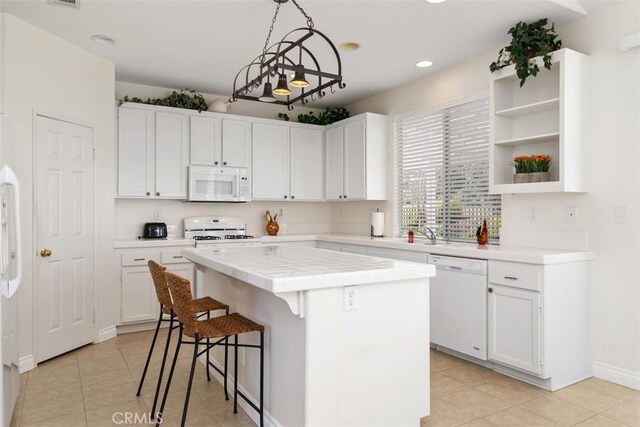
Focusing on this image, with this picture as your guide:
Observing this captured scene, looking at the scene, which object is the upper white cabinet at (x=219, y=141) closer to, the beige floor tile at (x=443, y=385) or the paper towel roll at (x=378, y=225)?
the paper towel roll at (x=378, y=225)

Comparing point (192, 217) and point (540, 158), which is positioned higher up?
point (540, 158)

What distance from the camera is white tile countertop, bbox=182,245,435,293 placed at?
6.52 feet

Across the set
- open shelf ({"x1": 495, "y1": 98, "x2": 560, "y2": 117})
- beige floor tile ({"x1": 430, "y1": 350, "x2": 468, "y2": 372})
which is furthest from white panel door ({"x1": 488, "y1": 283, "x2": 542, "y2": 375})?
open shelf ({"x1": 495, "y1": 98, "x2": 560, "y2": 117})

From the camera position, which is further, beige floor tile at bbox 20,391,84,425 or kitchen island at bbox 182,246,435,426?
beige floor tile at bbox 20,391,84,425

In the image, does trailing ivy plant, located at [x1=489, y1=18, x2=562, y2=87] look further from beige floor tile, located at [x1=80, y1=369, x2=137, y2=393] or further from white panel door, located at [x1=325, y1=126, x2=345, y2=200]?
beige floor tile, located at [x1=80, y1=369, x2=137, y2=393]

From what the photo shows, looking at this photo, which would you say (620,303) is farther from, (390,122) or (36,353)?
(36,353)

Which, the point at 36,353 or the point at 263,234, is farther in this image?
the point at 263,234

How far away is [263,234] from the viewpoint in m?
5.83

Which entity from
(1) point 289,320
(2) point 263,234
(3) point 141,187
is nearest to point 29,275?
(3) point 141,187

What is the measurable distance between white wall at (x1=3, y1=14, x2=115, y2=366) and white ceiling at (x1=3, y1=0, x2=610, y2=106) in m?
0.14

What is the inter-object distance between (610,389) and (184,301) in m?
2.90

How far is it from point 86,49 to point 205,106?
1.43 meters

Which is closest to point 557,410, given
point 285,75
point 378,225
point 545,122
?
point 545,122

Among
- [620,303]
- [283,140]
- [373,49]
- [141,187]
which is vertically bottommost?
[620,303]
